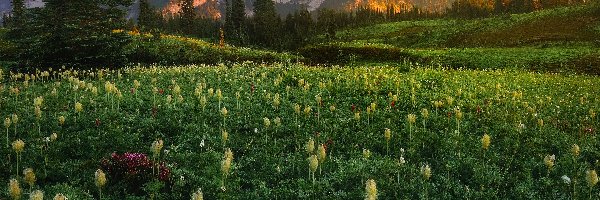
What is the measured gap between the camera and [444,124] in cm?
1080

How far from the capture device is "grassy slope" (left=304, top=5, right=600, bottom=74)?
4084cm

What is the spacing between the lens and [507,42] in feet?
219

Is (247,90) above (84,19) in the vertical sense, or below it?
below

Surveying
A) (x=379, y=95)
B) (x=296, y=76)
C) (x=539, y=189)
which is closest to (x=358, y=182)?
(x=539, y=189)

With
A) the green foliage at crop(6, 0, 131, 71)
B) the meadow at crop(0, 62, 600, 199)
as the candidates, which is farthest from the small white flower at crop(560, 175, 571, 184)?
the green foliage at crop(6, 0, 131, 71)

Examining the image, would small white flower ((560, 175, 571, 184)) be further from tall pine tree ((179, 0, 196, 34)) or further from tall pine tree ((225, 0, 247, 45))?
tall pine tree ((179, 0, 196, 34))

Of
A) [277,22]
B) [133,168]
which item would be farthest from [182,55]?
[277,22]

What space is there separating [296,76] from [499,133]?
9146 mm

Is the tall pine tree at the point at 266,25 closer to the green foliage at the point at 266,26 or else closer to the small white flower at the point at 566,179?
the green foliage at the point at 266,26

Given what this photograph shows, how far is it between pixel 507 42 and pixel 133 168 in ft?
230

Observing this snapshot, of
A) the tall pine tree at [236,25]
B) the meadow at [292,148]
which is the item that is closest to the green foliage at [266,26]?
the tall pine tree at [236,25]

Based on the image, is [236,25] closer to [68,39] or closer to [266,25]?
[266,25]

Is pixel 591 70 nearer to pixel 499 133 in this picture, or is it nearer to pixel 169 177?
pixel 499 133

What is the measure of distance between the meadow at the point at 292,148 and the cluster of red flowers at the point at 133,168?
0.02 m
